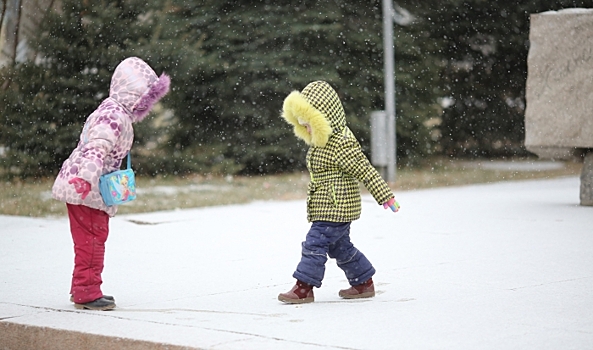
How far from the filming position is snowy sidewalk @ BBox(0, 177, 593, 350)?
5285 mm

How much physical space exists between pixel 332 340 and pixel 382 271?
271 cm

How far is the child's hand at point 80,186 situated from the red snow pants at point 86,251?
28 cm

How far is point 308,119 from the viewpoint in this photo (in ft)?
21.0

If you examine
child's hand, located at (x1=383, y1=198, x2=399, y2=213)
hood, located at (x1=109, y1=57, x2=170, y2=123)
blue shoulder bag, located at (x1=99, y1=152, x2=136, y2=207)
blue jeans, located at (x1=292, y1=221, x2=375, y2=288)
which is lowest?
blue jeans, located at (x1=292, y1=221, x2=375, y2=288)

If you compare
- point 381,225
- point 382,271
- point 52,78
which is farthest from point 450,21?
point 382,271

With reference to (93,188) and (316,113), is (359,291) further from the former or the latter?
(93,188)

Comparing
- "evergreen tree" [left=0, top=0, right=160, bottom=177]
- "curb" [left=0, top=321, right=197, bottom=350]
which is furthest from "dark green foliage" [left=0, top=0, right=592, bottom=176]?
"curb" [left=0, top=321, right=197, bottom=350]

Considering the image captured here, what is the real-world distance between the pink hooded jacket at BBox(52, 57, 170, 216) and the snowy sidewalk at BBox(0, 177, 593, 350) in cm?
76

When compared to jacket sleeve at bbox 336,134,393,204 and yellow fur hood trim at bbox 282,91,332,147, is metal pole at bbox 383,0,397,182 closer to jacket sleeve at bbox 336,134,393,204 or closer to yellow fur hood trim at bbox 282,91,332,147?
yellow fur hood trim at bbox 282,91,332,147

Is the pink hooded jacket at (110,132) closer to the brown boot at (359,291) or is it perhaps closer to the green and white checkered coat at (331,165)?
the green and white checkered coat at (331,165)

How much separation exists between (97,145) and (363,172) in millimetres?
1687

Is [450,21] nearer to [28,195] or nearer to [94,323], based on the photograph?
[28,195]

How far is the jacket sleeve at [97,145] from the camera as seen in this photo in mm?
5961

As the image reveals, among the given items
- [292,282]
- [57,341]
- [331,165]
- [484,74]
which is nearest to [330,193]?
[331,165]
